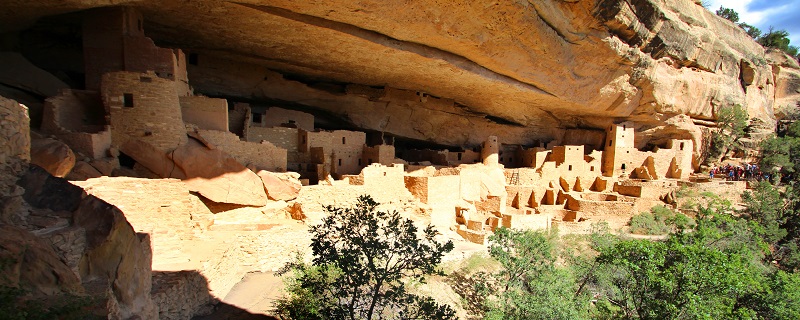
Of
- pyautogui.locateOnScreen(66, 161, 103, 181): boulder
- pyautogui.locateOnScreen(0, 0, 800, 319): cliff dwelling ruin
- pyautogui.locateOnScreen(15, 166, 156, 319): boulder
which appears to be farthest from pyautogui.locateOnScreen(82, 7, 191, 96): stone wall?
pyautogui.locateOnScreen(15, 166, 156, 319): boulder

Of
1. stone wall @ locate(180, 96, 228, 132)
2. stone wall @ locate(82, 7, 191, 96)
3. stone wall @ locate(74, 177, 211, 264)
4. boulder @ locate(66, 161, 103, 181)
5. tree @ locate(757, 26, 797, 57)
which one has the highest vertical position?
tree @ locate(757, 26, 797, 57)

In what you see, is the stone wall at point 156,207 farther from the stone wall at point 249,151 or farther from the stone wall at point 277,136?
the stone wall at point 277,136

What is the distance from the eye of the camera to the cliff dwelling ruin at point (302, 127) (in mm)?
5395

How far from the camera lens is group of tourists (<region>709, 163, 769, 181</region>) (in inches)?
659

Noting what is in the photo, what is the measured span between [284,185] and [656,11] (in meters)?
11.5

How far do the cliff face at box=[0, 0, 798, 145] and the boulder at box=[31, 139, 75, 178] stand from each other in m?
2.81

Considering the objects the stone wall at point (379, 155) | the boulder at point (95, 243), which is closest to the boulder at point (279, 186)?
the stone wall at point (379, 155)

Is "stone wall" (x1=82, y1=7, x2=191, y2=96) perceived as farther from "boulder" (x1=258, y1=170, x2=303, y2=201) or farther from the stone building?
the stone building

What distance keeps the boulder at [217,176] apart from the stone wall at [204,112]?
90 centimetres

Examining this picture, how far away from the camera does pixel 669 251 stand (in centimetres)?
833

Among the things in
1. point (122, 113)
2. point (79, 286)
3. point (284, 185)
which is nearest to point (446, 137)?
point (284, 185)

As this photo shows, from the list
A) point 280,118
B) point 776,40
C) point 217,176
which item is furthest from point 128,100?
point 776,40

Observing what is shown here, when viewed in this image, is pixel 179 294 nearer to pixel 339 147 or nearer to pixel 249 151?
pixel 249 151

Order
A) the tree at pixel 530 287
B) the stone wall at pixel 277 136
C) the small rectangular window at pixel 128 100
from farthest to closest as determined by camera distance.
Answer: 1. the stone wall at pixel 277 136
2. the tree at pixel 530 287
3. the small rectangular window at pixel 128 100
